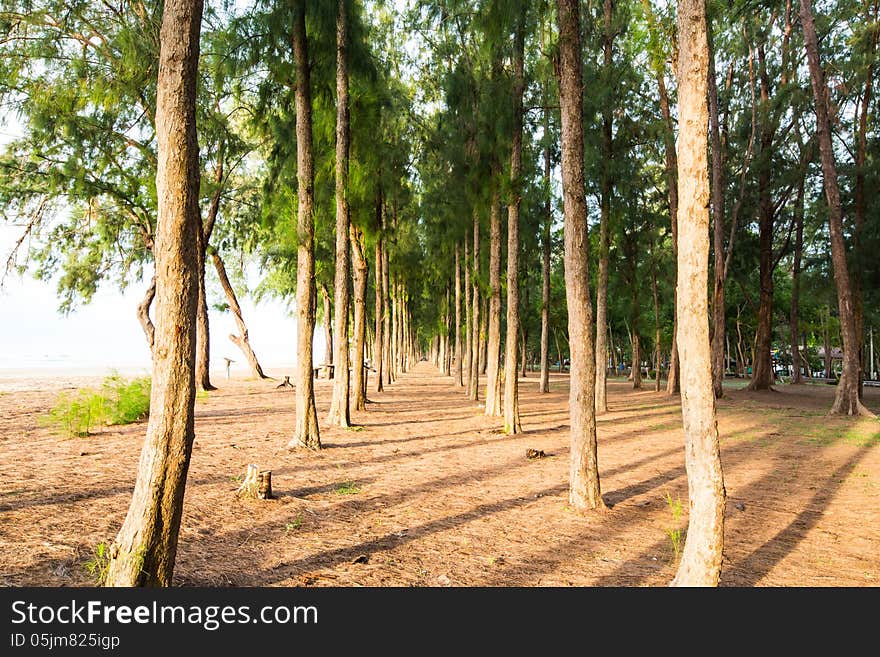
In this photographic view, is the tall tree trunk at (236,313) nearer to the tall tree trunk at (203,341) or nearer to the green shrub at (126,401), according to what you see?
the tall tree trunk at (203,341)

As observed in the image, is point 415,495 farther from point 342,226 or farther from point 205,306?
point 205,306

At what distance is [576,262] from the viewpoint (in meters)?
6.92

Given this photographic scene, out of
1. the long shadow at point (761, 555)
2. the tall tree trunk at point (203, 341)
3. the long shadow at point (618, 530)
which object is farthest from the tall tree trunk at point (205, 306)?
the long shadow at point (761, 555)

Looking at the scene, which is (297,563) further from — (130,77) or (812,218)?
(812,218)

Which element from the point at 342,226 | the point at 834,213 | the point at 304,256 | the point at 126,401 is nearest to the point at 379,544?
the point at 304,256

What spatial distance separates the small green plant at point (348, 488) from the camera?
7160 millimetres

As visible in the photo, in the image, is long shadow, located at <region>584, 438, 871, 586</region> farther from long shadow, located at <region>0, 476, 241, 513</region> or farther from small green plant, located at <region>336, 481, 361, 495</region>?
long shadow, located at <region>0, 476, 241, 513</region>

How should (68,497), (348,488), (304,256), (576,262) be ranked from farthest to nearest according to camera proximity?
1. (304,256)
2. (348,488)
3. (576,262)
4. (68,497)

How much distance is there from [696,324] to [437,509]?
3.73 metres

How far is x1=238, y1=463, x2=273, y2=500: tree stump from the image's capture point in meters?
6.53

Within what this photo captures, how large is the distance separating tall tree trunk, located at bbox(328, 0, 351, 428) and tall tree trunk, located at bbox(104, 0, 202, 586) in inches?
312

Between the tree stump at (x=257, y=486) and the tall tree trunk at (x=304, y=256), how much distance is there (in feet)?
10.7

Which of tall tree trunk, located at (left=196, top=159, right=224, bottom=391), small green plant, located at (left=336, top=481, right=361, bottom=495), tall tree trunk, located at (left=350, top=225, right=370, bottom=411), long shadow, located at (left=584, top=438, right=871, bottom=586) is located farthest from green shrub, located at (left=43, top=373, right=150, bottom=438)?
long shadow, located at (left=584, top=438, right=871, bottom=586)

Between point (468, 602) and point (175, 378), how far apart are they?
250cm
